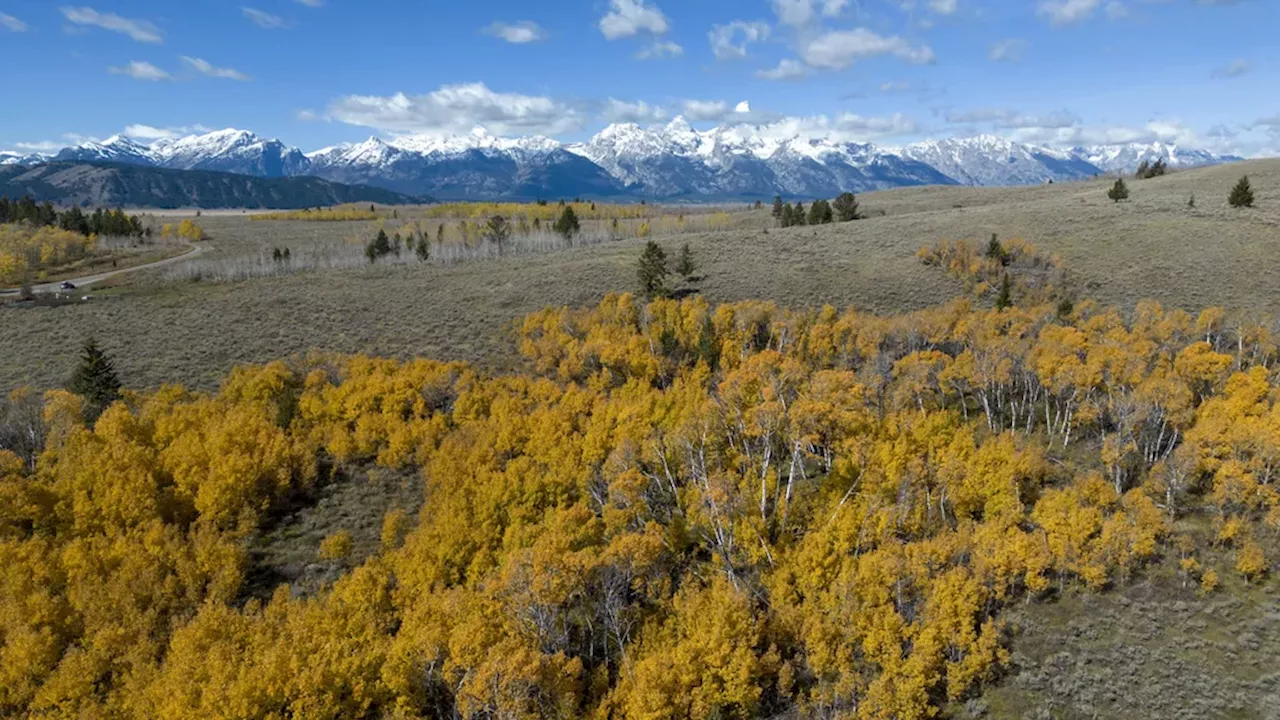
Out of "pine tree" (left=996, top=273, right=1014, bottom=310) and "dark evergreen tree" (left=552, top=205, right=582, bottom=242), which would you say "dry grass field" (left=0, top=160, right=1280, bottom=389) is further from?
"dark evergreen tree" (left=552, top=205, right=582, bottom=242)

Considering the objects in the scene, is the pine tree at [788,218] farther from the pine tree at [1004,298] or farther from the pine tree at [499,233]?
the pine tree at [1004,298]

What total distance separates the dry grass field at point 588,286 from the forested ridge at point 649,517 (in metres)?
10.6

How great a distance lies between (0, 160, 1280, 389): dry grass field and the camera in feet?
243

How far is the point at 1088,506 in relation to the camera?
156 feet

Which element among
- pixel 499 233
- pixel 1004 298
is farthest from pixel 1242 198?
pixel 499 233

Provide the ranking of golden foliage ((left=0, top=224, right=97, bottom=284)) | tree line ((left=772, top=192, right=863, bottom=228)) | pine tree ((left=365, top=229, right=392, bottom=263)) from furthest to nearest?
pine tree ((left=365, top=229, right=392, bottom=263))
tree line ((left=772, top=192, right=863, bottom=228))
golden foliage ((left=0, top=224, right=97, bottom=284))

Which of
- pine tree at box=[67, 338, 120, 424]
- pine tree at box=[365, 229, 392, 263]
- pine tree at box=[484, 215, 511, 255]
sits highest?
pine tree at box=[484, 215, 511, 255]

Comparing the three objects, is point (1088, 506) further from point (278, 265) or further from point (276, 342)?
point (278, 265)

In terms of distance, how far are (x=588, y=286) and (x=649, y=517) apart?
46138mm

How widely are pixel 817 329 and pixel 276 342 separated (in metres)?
63.0

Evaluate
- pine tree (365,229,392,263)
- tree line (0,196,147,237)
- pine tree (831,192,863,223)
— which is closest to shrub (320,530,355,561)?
pine tree (365,229,392,263)

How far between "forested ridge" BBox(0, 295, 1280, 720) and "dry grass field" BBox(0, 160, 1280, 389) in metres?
10.6

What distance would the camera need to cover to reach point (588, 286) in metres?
92.2

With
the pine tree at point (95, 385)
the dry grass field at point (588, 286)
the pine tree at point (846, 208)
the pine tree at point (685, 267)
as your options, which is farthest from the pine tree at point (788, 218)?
the pine tree at point (95, 385)
